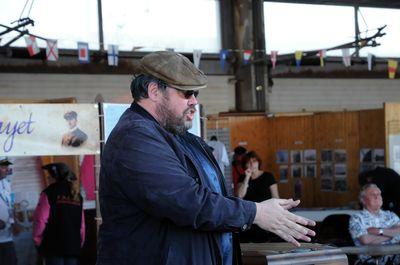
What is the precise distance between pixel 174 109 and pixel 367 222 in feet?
12.9

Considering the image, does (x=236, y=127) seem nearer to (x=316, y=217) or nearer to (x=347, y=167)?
(x=347, y=167)

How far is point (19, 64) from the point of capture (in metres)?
10.8

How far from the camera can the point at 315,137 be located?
11539 millimetres

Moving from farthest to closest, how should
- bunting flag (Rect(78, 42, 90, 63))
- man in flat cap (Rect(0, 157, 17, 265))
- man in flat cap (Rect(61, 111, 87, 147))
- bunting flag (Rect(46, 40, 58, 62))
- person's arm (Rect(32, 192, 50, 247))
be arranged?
bunting flag (Rect(78, 42, 90, 63)) < bunting flag (Rect(46, 40, 58, 62)) < man in flat cap (Rect(0, 157, 17, 265)) < person's arm (Rect(32, 192, 50, 247)) < man in flat cap (Rect(61, 111, 87, 147))

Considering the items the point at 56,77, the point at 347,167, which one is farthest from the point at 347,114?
the point at 56,77

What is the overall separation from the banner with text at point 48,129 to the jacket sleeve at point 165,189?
125 inches

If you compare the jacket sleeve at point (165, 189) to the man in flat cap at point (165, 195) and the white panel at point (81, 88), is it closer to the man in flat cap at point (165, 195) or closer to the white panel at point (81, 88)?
the man in flat cap at point (165, 195)

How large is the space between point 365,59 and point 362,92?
1.01 meters

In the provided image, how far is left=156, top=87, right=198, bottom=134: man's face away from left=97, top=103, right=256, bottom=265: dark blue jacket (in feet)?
0.18

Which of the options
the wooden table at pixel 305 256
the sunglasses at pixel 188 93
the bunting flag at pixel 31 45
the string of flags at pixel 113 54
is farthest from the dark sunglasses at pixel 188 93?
the bunting flag at pixel 31 45

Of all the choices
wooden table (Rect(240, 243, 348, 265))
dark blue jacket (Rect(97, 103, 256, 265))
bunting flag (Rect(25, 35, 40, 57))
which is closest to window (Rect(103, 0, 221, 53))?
bunting flag (Rect(25, 35, 40, 57))

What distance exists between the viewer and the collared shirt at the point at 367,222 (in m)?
5.36

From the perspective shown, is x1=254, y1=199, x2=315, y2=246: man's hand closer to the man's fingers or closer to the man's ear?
the man's fingers

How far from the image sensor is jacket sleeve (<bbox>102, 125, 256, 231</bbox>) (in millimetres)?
1697
